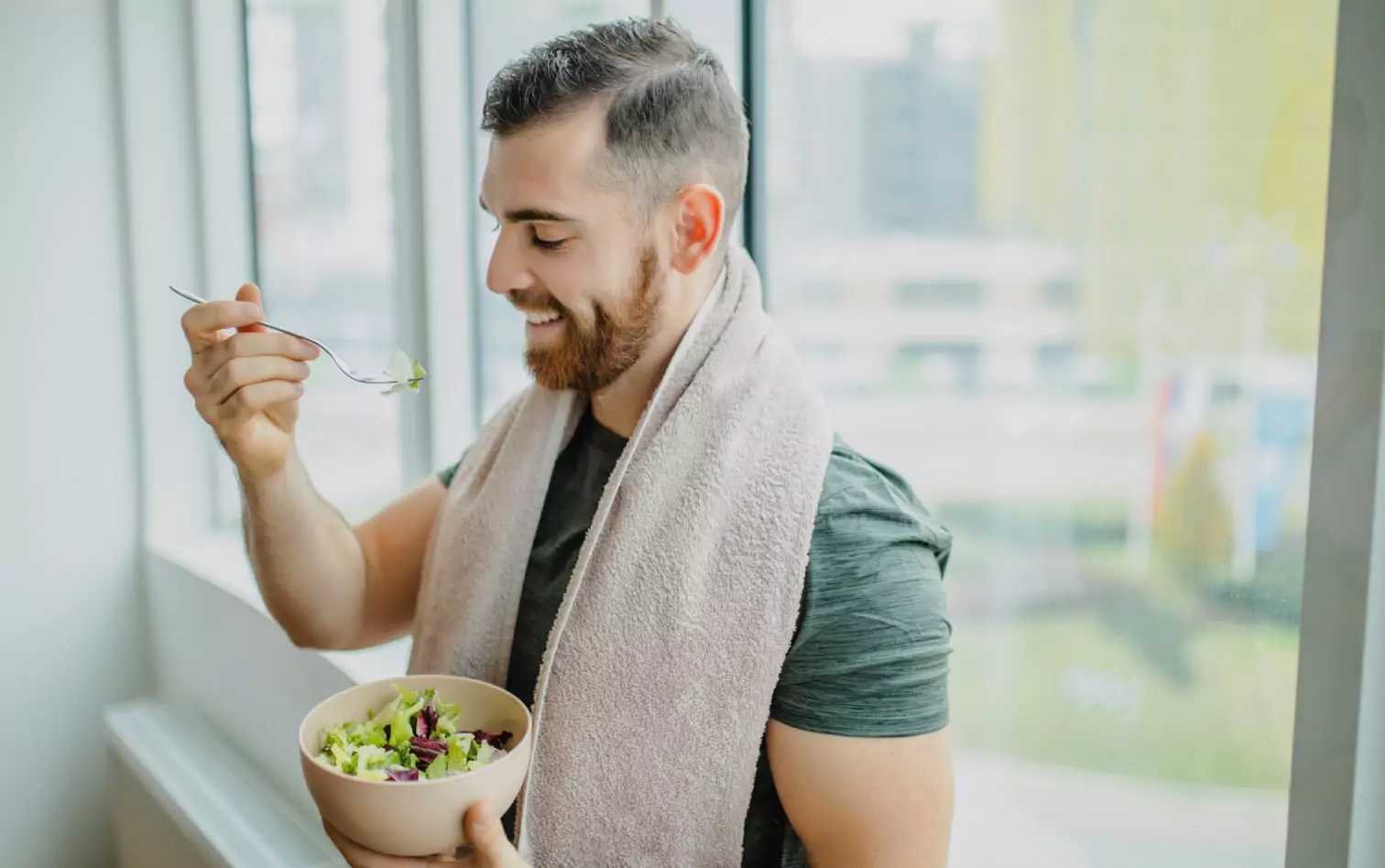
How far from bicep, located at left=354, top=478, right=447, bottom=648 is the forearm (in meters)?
0.02

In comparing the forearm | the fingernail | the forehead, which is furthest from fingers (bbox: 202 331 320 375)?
the fingernail

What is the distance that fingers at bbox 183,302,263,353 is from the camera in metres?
1.01

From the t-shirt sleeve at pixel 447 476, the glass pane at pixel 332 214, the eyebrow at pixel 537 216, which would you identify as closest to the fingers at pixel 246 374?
the eyebrow at pixel 537 216

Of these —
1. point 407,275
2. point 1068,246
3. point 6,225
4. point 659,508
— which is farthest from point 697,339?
point 6,225

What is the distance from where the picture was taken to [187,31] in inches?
92.1

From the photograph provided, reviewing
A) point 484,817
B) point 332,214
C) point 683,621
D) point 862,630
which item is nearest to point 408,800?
point 484,817

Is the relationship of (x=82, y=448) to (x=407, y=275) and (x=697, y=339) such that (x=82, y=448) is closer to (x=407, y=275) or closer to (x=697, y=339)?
(x=407, y=275)

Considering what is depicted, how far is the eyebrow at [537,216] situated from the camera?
102cm

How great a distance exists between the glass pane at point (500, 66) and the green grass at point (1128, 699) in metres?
0.80

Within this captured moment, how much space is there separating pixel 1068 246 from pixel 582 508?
22.2 inches

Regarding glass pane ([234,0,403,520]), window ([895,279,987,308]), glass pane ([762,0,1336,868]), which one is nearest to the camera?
glass pane ([762,0,1336,868])

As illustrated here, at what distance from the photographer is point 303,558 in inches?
46.7

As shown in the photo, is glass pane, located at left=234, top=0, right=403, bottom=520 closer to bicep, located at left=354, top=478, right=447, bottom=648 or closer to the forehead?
bicep, located at left=354, top=478, right=447, bottom=648

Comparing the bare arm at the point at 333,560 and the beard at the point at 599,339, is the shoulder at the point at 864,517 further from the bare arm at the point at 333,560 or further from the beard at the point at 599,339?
the bare arm at the point at 333,560
